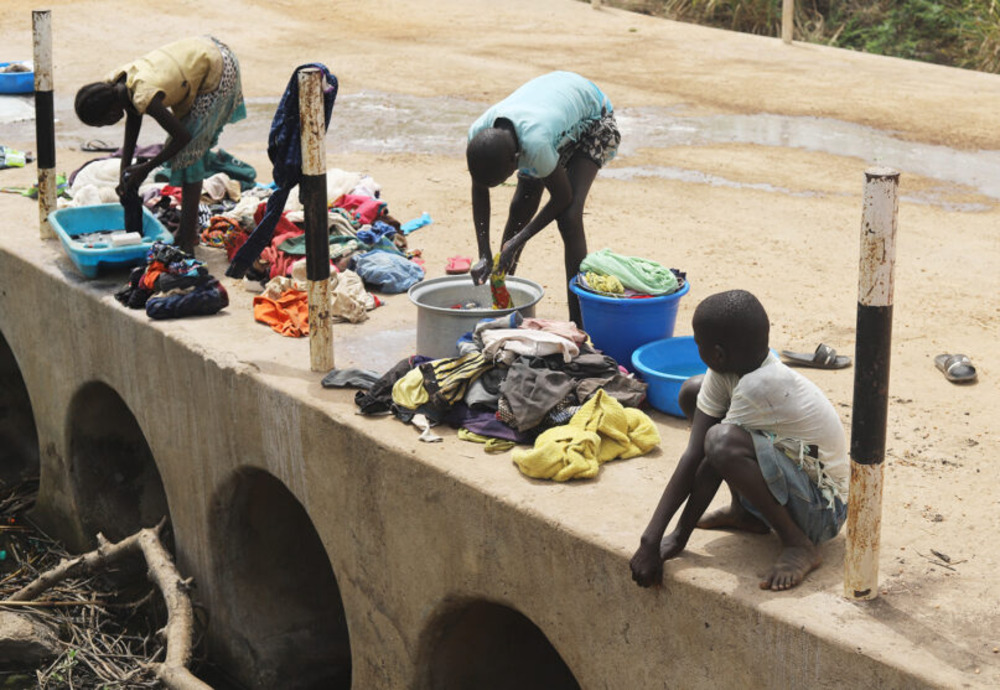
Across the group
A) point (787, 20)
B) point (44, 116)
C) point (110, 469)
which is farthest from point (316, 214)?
point (787, 20)

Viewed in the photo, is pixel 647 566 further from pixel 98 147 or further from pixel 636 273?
pixel 98 147

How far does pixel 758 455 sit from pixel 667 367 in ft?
5.67

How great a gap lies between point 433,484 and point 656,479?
85cm

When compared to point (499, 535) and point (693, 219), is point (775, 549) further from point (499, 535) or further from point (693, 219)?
point (693, 219)

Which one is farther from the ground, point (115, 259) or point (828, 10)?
point (828, 10)

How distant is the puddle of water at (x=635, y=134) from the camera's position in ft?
31.6

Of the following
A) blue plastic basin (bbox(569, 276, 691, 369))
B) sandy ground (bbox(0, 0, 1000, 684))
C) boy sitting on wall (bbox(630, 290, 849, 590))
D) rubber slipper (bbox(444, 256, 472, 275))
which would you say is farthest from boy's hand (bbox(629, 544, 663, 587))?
rubber slipper (bbox(444, 256, 472, 275))

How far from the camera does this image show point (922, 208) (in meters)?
8.57

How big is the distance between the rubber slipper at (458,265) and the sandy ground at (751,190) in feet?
0.40

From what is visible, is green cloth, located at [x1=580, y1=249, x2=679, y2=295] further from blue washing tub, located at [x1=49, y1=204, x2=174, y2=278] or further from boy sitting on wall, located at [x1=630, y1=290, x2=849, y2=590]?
blue washing tub, located at [x1=49, y1=204, x2=174, y2=278]

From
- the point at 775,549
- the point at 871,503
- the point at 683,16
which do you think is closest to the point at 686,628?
the point at 775,549

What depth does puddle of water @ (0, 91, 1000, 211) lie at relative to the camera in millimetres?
9641

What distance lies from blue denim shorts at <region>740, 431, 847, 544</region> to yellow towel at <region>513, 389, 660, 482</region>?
2.57ft

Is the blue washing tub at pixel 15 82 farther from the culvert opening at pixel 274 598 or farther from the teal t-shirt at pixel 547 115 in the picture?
the teal t-shirt at pixel 547 115
